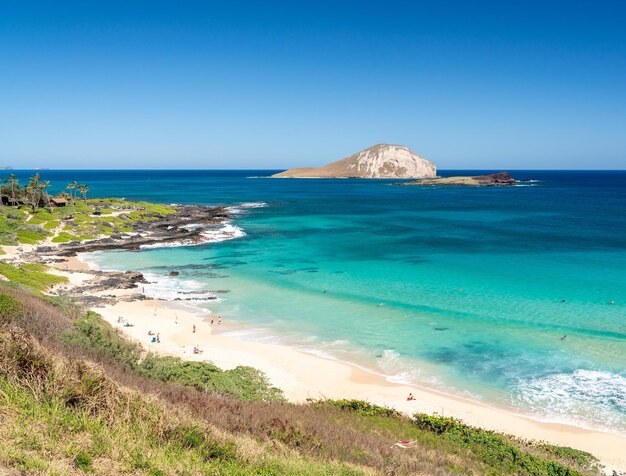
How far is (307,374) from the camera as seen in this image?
80.6 feet

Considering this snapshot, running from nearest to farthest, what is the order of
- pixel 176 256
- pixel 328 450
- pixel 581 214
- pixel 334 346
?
pixel 328 450 → pixel 334 346 → pixel 176 256 → pixel 581 214

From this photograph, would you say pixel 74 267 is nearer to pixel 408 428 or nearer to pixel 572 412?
pixel 408 428

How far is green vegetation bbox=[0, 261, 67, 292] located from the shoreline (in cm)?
122

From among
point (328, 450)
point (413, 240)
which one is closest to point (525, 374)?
point (328, 450)

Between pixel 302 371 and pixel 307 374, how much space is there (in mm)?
455

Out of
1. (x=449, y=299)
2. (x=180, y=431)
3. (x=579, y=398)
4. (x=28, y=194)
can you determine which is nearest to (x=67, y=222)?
(x=28, y=194)

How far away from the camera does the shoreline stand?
19212 millimetres

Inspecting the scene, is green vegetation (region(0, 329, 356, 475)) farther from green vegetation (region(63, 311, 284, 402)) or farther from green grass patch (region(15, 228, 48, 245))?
green grass patch (region(15, 228, 48, 245))

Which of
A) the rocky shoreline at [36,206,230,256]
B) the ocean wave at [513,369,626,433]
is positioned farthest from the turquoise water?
the rocky shoreline at [36,206,230,256]

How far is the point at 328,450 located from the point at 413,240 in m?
55.8

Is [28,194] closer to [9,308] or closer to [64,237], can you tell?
[64,237]

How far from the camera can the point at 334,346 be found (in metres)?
28.6

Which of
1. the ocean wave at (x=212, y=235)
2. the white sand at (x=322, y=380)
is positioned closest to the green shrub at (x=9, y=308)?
the white sand at (x=322, y=380)

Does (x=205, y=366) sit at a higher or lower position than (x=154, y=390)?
lower
